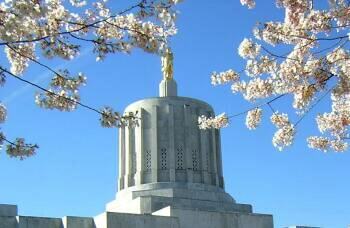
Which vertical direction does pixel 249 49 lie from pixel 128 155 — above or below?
below

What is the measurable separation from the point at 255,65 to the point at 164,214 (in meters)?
21.4

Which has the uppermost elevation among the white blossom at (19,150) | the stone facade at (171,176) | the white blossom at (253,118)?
the stone facade at (171,176)

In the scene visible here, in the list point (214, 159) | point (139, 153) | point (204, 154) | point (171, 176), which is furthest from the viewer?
point (214, 159)

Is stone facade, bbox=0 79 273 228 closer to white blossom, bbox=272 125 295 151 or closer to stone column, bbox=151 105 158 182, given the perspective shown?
stone column, bbox=151 105 158 182

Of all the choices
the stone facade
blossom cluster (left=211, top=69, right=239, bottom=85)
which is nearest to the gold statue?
the stone facade

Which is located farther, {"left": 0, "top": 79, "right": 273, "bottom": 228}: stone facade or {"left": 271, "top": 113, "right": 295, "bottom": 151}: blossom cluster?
{"left": 0, "top": 79, "right": 273, "bottom": 228}: stone facade

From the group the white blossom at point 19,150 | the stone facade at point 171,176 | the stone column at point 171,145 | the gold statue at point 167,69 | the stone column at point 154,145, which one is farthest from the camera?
the gold statue at point 167,69

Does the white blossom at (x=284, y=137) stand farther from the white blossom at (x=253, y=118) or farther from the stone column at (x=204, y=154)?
the stone column at (x=204, y=154)

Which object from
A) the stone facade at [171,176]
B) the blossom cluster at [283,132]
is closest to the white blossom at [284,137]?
the blossom cluster at [283,132]

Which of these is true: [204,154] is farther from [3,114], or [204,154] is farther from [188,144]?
[3,114]

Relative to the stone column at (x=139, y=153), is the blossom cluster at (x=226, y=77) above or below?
below

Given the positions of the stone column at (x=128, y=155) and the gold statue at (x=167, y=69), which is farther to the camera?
the gold statue at (x=167, y=69)

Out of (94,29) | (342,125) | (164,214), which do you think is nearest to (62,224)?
(164,214)

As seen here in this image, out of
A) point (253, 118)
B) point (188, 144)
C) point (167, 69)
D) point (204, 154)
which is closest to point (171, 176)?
point (188, 144)
